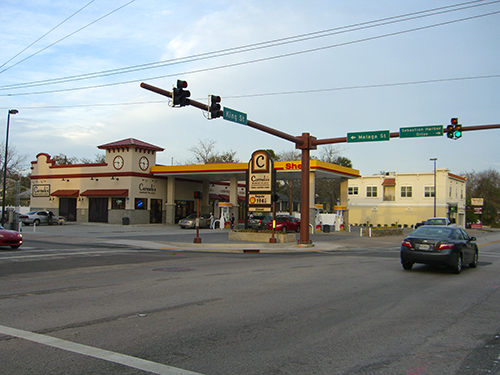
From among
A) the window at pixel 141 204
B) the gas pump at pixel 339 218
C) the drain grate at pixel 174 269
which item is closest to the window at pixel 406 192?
the gas pump at pixel 339 218

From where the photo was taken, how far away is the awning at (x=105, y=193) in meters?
45.2

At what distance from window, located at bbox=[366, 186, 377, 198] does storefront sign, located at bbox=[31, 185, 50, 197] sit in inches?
1781

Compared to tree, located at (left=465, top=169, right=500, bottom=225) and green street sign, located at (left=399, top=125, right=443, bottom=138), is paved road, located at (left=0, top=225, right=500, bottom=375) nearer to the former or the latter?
green street sign, located at (left=399, top=125, right=443, bottom=138)

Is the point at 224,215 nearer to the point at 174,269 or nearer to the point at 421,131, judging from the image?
the point at 421,131

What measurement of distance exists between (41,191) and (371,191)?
1824 inches

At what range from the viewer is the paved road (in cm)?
531

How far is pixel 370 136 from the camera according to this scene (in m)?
23.2

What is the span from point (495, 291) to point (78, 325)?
9.40 meters

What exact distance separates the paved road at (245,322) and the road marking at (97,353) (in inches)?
0.6

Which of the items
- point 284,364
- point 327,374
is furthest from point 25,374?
point 327,374

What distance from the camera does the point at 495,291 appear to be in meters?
10.8

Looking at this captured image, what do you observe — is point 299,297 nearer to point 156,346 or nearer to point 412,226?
point 156,346

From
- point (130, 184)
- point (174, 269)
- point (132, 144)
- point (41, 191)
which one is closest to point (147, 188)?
point (130, 184)

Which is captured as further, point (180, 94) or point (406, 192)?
point (406, 192)
